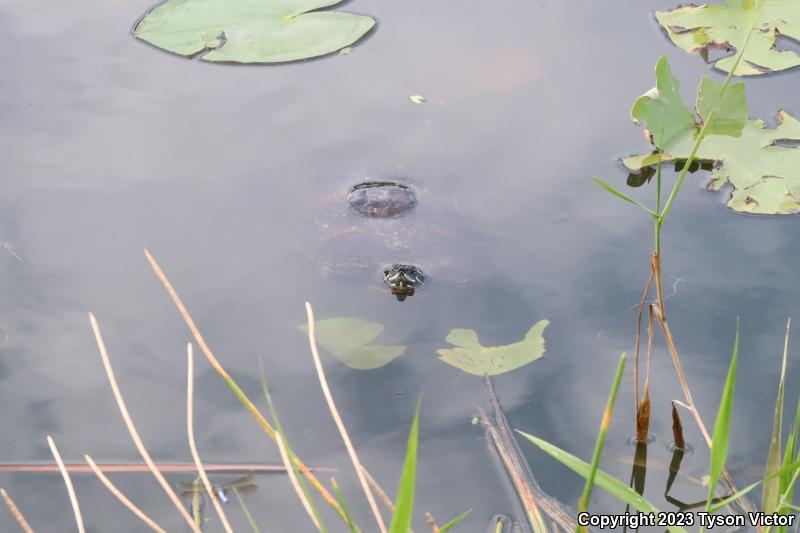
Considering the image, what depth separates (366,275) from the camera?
2.75 m

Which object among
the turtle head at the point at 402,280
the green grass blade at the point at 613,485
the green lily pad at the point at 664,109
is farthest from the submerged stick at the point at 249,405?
the green lily pad at the point at 664,109

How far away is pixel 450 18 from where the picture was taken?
3.75 meters

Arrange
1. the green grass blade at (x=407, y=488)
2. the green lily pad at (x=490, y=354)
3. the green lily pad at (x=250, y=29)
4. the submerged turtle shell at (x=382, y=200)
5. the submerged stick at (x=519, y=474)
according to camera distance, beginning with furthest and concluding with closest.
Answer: the green lily pad at (x=250, y=29)
the submerged turtle shell at (x=382, y=200)
the green lily pad at (x=490, y=354)
the submerged stick at (x=519, y=474)
the green grass blade at (x=407, y=488)

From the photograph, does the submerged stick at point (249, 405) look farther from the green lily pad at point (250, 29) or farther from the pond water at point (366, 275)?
the green lily pad at point (250, 29)

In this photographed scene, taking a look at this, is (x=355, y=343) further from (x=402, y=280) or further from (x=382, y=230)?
(x=382, y=230)

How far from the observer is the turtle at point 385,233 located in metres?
2.73

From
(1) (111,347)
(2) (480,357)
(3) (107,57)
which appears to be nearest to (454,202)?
(2) (480,357)

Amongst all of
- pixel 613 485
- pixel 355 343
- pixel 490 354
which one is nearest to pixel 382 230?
pixel 355 343

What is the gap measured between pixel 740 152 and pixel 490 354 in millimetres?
1279

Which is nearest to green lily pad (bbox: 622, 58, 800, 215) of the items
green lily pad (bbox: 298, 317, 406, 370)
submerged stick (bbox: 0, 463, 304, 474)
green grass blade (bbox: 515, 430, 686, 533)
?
green lily pad (bbox: 298, 317, 406, 370)

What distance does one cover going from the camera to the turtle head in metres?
2.65

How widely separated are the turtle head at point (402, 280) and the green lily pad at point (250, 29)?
1.24 metres

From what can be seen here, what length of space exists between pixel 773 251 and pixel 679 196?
0.38 metres

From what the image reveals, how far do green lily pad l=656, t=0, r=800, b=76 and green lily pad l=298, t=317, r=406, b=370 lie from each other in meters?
1.84
